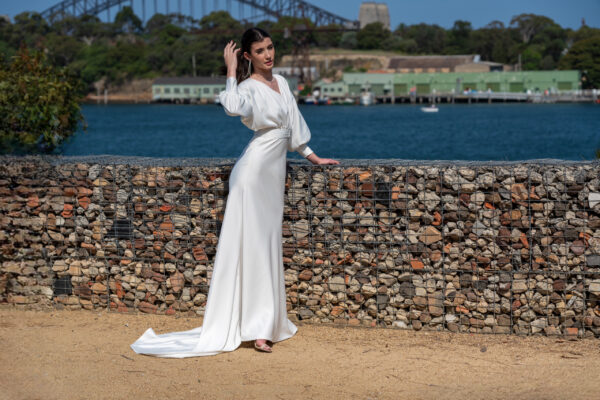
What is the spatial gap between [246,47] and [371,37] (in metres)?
151

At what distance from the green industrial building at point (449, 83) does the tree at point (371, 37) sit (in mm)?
34134

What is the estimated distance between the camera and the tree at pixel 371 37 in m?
151

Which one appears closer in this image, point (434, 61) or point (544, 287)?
point (544, 287)

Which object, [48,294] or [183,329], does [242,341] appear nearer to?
[183,329]

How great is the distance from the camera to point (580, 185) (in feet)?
16.6

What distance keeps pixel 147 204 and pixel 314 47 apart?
5956 inches

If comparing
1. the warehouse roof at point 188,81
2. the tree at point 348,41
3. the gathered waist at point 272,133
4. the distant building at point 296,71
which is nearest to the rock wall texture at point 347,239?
the gathered waist at point 272,133

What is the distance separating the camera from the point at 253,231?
189 inches

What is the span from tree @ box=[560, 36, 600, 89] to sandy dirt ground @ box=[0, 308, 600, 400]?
109 metres

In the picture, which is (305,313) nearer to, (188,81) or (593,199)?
(593,199)

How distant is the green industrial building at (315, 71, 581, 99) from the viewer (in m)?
109

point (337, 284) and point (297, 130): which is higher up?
point (297, 130)

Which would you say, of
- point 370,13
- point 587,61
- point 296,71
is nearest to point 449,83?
point 587,61

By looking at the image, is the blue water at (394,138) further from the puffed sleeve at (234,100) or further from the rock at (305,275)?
the puffed sleeve at (234,100)
